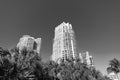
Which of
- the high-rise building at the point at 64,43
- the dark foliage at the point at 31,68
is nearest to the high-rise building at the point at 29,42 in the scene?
the high-rise building at the point at 64,43

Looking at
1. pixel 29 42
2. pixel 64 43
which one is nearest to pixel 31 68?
pixel 64 43

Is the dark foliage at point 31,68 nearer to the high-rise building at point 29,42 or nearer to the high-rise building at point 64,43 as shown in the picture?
the high-rise building at point 64,43

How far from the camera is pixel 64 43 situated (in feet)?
410

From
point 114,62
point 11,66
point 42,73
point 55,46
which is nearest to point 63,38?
A: point 55,46

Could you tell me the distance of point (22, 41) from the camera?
129 m

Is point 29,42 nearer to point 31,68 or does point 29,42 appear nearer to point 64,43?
point 64,43

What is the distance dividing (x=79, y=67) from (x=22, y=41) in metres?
109

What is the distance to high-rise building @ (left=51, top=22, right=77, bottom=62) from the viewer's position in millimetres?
120438

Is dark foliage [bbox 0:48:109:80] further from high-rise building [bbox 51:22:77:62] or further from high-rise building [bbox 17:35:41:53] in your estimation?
high-rise building [bbox 17:35:41:53]

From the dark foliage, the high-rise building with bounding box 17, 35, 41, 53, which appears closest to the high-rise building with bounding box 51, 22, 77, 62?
the high-rise building with bounding box 17, 35, 41, 53

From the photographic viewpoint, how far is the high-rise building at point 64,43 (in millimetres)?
120438

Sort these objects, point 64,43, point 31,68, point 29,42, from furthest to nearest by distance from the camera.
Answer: point 29,42
point 64,43
point 31,68

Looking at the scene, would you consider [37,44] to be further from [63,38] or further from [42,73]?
[42,73]

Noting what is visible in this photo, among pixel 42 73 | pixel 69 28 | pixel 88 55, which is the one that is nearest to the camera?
pixel 42 73
